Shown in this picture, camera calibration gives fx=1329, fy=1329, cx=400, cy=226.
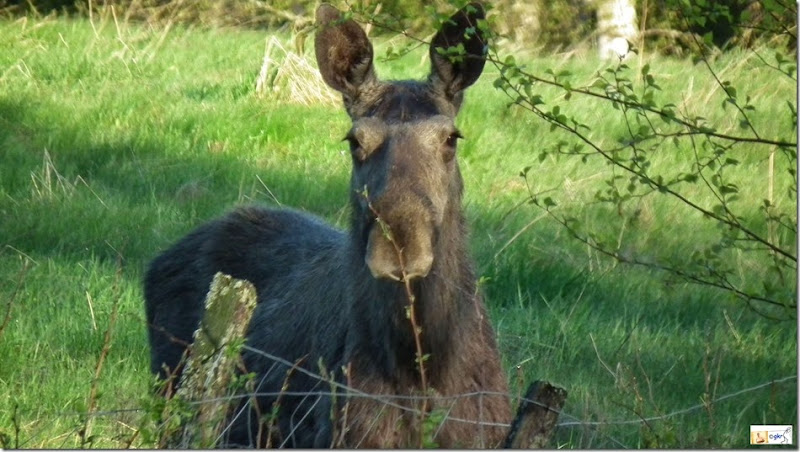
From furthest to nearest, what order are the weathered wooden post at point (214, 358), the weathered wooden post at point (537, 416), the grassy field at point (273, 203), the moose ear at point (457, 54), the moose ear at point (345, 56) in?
the grassy field at point (273, 203) → the moose ear at point (345, 56) → the moose ear at point (457, 54) → the weathered wooden post at point (214, 358) → the weathered wooden post at point (537, 416)

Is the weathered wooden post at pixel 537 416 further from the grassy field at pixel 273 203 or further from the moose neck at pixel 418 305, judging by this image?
the moose neck at pixel 418 305

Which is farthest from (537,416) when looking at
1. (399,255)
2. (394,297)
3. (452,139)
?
(452,139)

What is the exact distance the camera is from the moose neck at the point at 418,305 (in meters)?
5.24

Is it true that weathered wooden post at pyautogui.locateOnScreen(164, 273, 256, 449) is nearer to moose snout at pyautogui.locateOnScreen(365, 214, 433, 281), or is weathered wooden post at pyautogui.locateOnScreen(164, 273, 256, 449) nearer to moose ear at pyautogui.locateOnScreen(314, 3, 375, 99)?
moose snout at pyautogui.locateOnScreen(365, 214, 433, 281)

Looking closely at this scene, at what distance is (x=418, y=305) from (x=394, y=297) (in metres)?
0.12

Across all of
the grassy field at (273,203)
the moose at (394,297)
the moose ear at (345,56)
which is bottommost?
the grassy field at (273,203)

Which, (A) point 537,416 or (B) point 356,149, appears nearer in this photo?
(A) point 537,416

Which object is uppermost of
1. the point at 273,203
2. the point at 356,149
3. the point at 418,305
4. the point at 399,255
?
the point at 356,149

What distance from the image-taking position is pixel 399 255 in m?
4.64

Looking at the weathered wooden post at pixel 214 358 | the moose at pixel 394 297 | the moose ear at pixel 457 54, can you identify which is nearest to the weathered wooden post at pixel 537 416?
the moose at pixel 394 297

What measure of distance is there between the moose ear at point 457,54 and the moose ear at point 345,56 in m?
0.30

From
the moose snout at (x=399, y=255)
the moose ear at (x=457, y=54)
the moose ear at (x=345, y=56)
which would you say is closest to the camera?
the moose snout at (x=399, y=255)

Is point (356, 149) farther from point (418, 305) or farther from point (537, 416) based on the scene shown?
point (537, 416)

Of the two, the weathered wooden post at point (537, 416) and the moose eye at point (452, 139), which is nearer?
the weathered wooden post at point (537, 416)
